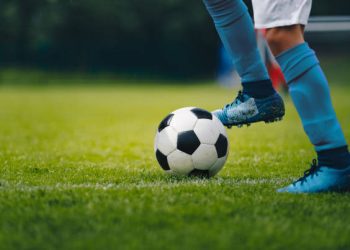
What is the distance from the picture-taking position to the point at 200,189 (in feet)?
8.95

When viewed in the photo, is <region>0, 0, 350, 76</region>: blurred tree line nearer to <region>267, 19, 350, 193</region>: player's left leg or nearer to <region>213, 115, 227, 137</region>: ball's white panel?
<region>213, 115, 227, 137</region>: ball's white panel

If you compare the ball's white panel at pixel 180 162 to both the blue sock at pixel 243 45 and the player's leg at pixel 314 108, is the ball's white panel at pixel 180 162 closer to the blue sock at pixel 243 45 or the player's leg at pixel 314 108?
the blue sock at pixel 243 45

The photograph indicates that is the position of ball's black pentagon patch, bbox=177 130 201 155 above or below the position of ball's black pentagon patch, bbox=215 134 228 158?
above

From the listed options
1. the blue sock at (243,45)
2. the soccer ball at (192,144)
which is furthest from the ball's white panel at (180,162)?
the blue sock at (243,45)

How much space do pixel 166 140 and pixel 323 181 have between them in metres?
1.01

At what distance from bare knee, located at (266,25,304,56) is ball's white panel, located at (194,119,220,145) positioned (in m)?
0.80

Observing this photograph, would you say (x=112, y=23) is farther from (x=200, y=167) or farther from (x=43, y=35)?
(x=200, y=167)

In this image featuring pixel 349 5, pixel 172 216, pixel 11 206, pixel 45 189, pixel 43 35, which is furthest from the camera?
pixel 349 5

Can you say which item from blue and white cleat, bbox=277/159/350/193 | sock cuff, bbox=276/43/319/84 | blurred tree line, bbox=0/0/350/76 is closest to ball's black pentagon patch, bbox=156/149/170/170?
blue and white cleat, bbox=277/159/350/193

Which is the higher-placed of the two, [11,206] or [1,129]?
[11,206]

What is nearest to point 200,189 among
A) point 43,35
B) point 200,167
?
point 200,167

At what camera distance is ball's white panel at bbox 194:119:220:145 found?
3.25m

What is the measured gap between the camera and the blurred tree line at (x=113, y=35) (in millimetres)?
29969

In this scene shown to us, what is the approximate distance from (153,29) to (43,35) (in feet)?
23.0
